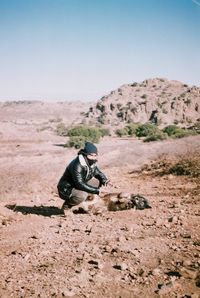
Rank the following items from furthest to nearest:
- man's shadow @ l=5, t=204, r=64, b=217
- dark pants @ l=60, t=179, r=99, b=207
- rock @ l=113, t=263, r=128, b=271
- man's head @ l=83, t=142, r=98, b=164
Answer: man's shadow @ l=5, t=204, r=64, b=217
dark pants @ l=60, t=179, r=99, b=207
man's head @ l=83, t=142, r=98, b=164
rock @ l=113, t=263, r=128, b=271

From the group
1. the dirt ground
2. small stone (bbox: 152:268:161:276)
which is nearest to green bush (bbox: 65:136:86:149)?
the dirt ground

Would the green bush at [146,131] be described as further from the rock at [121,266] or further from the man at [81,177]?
the rock at [121,266]

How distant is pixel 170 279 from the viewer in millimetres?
4039

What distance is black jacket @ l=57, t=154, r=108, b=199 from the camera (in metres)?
6.60

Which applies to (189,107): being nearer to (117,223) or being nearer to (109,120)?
(109,120)

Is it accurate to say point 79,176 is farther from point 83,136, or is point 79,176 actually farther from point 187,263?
point 83,136

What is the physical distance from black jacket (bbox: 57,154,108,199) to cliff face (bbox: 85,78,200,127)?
4070 cm

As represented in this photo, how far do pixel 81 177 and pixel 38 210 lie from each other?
1712 mm

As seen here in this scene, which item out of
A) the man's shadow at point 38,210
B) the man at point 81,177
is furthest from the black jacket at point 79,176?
the man's shadow at point 38,210

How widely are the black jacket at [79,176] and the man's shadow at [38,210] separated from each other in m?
0.70

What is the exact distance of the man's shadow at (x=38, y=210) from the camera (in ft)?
24.7

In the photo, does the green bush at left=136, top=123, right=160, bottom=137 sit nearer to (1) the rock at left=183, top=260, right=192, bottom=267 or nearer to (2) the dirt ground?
(2) the dirt ground

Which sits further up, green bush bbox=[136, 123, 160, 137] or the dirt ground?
the dirt ground

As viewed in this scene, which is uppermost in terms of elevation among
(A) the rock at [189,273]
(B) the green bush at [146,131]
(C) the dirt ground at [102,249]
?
(A) the rock at [189,273]
